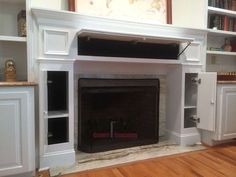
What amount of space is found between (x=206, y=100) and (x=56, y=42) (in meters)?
1.79

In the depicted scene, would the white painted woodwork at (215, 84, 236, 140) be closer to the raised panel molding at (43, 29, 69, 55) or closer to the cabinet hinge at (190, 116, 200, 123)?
the cabinet hinge at (190, 116, 200, 123)

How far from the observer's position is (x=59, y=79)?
2.06 m

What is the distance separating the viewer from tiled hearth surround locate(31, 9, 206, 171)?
6.15 feet

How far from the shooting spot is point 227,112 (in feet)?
8.16

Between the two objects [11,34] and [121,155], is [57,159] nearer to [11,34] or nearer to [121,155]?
[121,155]

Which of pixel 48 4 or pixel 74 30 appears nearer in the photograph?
pixel 74 30

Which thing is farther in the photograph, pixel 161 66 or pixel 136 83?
pixel 161 66

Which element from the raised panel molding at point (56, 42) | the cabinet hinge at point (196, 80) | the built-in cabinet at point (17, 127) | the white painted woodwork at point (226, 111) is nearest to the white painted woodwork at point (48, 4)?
the built-in cabinet at point (17, 127)

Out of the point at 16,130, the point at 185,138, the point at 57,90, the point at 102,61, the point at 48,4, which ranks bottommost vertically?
the point at 185,138

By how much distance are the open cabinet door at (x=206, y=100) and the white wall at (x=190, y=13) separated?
2.16 feet

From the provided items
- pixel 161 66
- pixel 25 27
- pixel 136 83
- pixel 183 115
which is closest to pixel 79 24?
pixel 25 27

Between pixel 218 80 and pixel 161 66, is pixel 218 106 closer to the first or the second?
pixel 218 80

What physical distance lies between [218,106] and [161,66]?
2.70 ft

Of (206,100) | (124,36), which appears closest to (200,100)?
(206,100)
